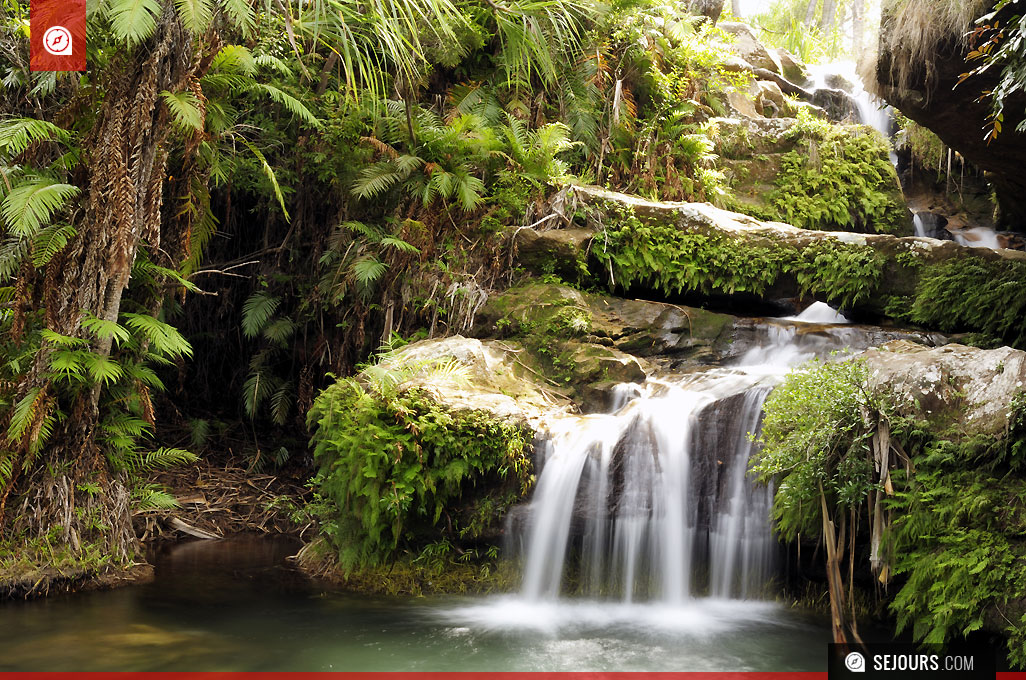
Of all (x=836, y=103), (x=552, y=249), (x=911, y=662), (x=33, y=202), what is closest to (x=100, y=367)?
(x=33, y=202)

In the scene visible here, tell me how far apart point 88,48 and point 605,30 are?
742 cm

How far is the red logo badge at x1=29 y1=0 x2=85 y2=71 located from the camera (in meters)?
5.52

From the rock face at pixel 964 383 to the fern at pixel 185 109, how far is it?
5487 mm

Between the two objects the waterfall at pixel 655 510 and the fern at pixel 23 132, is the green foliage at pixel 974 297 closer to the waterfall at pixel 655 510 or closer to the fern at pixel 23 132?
the waterfall at pixel 655 510

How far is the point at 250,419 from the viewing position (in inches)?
424

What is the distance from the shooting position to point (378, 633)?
5.55 metres

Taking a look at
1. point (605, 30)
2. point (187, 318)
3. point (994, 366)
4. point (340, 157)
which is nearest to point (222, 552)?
point (187, 318)

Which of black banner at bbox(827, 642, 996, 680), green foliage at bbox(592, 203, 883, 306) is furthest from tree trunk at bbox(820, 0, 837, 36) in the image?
black banner at bbox(827, 642, 996, 680)

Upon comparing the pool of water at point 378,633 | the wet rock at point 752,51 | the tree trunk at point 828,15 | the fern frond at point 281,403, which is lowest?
the pool of water at point 378,633

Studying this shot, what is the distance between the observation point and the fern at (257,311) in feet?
31.0

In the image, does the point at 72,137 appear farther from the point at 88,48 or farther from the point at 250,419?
the point at 250,419

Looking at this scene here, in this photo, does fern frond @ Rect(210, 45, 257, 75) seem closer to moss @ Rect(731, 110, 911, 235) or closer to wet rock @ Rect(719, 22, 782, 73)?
moss @ Rect(731, 110, 911, 235)

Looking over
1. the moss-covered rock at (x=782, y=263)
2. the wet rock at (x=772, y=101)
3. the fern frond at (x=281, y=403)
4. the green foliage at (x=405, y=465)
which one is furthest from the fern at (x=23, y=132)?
the wet rock at (x=772, y=101)

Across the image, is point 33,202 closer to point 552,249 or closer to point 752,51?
point 552,249
